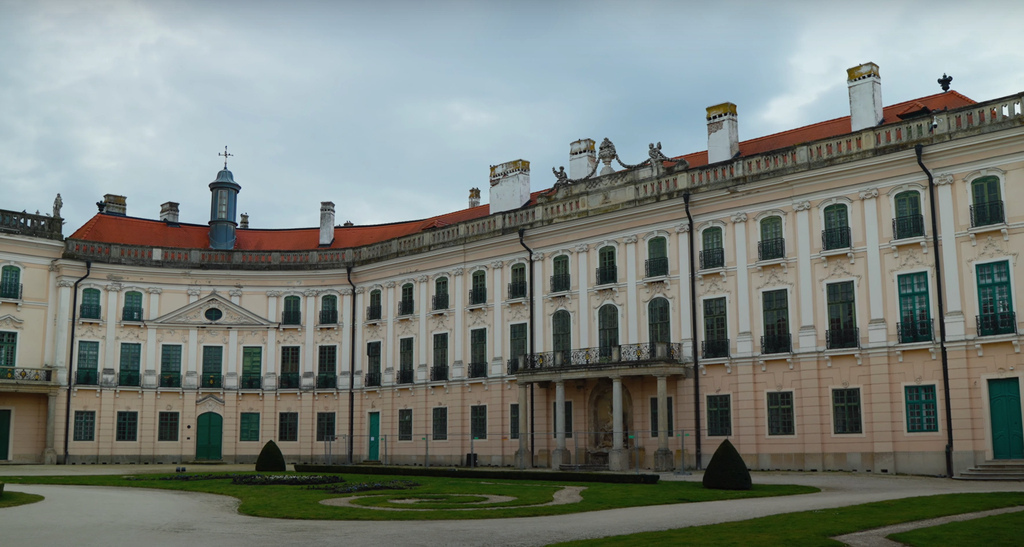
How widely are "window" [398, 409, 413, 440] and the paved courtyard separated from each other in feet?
75.2

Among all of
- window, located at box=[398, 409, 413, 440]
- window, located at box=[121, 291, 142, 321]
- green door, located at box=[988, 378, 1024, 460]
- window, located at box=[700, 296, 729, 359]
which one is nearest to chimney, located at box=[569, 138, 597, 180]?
window, located at box=[700, 296, 729, 359]

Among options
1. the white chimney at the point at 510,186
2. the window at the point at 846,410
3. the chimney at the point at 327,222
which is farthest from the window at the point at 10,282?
the window at the point at 846,410

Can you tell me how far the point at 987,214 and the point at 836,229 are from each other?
16.5 ft

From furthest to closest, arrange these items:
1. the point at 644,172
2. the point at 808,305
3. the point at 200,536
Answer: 1. the point at 644,172
2. the point at 808,305
3. the point at 200,536

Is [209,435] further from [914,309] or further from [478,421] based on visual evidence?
[914,309]

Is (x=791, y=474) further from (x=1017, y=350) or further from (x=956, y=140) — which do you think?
(x=956, y=140)

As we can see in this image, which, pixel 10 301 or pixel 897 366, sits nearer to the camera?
pixel 897 366

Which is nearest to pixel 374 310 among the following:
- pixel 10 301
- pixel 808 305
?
pixel 10 301

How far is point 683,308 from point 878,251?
7.80 metres

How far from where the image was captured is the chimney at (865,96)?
36.0 meters

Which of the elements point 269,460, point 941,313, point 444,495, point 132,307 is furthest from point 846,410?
point 132,307

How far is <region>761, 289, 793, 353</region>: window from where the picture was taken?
3572cm

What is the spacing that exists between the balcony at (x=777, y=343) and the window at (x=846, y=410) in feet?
7.59

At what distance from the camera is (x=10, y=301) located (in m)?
47.2
